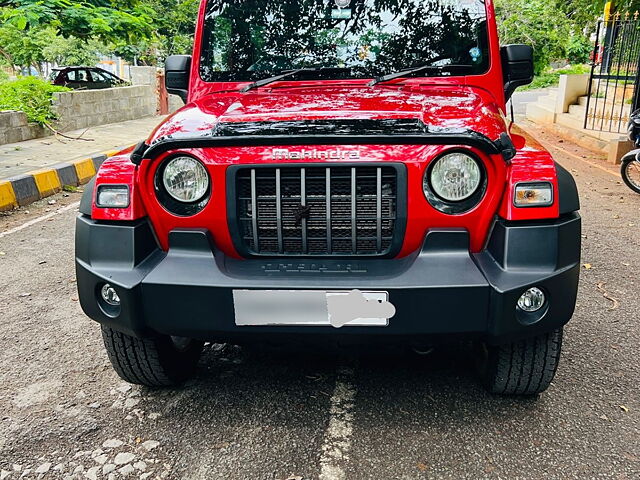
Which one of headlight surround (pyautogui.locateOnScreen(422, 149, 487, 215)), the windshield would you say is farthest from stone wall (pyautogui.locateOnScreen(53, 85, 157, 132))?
headlight surround (pyautogui.locateOnScreen(422, 149, 487, 215))

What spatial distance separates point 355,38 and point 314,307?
5.88 feet

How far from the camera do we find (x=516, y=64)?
11.8 ft

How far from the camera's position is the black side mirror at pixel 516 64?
3.58 metres

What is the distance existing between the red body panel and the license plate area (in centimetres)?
29

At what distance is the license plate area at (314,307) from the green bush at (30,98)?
10312mm

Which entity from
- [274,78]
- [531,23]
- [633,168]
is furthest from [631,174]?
[531,23]

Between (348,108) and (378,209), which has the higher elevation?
(348,108)

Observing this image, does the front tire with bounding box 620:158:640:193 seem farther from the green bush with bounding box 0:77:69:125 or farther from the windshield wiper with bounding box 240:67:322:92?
the green bush with bounding box 0:77:69:125

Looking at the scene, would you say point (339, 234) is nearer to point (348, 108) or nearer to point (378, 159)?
point (378, 159)

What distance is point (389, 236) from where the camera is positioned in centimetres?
259

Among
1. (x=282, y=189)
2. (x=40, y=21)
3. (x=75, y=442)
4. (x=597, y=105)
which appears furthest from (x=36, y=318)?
(x=597, y=105)

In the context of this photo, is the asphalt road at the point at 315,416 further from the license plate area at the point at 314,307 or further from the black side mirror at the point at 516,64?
the black side mirror at the point at 516,64

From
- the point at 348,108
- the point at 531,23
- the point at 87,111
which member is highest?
the point at 531,23

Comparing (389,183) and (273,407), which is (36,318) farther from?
(389,183)
